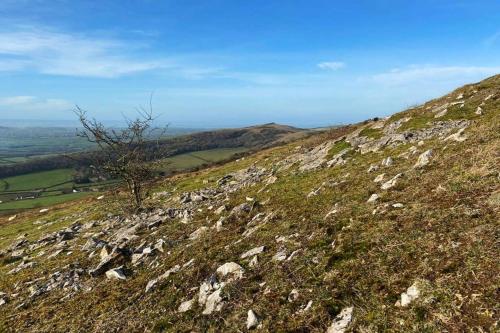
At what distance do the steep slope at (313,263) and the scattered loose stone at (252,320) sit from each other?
0.03 meters

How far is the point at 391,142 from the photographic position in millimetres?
25203

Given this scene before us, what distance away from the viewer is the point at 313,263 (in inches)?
426

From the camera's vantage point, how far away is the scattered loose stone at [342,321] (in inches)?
316

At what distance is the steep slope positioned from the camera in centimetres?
827

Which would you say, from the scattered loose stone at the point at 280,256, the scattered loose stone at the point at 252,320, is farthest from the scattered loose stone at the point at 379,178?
the scattered loose stone at the point at 252,320

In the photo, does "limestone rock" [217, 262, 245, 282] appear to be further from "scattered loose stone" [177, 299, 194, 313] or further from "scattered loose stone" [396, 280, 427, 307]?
"scattered loose stone" [396, 280, 427, 307]

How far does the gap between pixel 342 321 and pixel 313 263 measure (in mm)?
2670

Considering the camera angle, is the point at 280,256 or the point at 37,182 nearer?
the point at 280,256

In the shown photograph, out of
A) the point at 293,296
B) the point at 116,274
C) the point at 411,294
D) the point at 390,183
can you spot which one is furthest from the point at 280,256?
the point at 116,274

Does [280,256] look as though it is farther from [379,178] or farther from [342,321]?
[379,178]

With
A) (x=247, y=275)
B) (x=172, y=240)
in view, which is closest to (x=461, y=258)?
(x=247, y=275)

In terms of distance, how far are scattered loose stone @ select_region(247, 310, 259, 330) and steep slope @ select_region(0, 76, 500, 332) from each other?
0.03 metres

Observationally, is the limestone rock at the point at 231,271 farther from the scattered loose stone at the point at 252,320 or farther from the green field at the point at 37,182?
the green field at the point at 37,182

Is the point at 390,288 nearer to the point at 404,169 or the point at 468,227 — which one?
the point at 468,227
